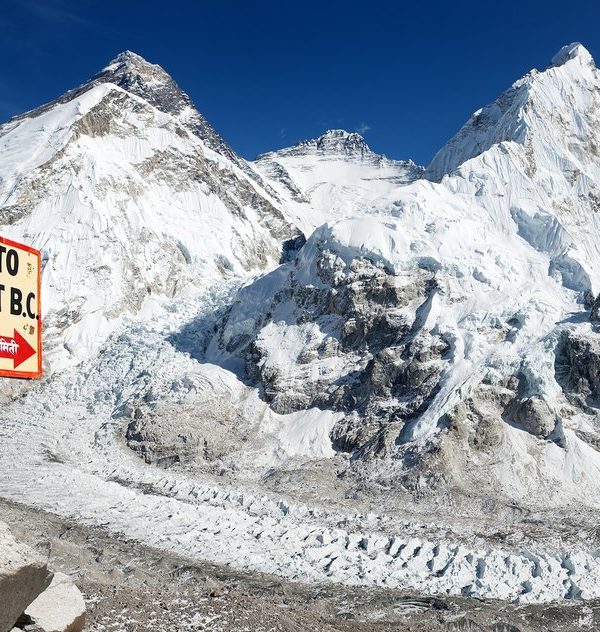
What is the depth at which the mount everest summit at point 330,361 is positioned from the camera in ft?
97.0

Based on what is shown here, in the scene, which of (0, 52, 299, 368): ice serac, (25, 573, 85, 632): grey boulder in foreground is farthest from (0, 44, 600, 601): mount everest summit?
(25, 573, 85, 632): grey boulder in foreground

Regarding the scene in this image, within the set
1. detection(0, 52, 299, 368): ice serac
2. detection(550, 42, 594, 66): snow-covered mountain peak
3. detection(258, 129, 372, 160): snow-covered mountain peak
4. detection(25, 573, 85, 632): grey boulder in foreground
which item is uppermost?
detection(258, 129, 372, 160): snow-covered mountain peak

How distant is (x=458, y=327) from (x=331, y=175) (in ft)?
265

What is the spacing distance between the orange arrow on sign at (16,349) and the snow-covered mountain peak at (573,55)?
75.1m

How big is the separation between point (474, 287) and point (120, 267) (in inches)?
1242

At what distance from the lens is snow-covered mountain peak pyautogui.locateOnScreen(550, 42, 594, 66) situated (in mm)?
72000

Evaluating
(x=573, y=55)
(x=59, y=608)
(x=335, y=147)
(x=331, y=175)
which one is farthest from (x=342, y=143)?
(x=59, y=608)

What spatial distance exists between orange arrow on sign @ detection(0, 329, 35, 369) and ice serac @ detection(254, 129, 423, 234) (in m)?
80.2

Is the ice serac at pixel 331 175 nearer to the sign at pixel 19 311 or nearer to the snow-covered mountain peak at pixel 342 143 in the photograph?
the snow-covered mountain peak at pixel 342 143

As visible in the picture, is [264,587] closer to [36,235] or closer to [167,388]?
[167,388]

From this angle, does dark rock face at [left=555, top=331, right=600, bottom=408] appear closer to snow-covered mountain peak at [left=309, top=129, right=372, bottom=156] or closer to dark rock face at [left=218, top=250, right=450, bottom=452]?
dark rock face at [left=218, top=250, right=450, bottom=452]

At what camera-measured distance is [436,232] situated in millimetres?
47969

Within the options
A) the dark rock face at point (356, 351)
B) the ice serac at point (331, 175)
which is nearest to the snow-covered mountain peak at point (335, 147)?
the ice serac at point (331, 175)

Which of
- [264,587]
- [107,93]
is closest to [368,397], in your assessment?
[264,587]
